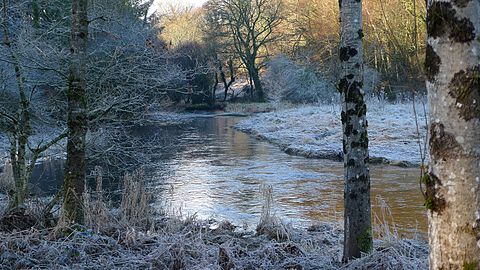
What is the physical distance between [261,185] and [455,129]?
24.7ft

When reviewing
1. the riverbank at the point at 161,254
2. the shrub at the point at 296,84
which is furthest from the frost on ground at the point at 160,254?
the shrub at the point at 296,84

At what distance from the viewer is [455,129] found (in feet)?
6.30

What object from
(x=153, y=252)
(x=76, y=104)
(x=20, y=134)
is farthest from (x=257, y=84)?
(x=153, y=252)

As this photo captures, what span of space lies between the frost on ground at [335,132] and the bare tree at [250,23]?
45.3ft

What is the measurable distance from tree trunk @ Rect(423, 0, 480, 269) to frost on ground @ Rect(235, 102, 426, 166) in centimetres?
1232

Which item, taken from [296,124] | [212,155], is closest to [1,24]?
[212,155]

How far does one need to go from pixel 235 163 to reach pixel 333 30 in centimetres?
1519

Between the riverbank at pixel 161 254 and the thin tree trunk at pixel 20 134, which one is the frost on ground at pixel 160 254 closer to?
the riverbank at pixel 161 254

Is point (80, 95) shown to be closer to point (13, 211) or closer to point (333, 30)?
point (13, 211)

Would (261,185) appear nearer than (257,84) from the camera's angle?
Yes

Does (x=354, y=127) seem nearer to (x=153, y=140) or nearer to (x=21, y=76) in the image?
(x=153, y=140)

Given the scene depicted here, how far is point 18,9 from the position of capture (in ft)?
22.2

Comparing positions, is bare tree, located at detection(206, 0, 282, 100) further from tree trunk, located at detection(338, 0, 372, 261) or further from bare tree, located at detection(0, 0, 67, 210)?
tree trunk, located at detection(338, 0, 372, 261)

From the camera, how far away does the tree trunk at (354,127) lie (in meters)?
4.38
